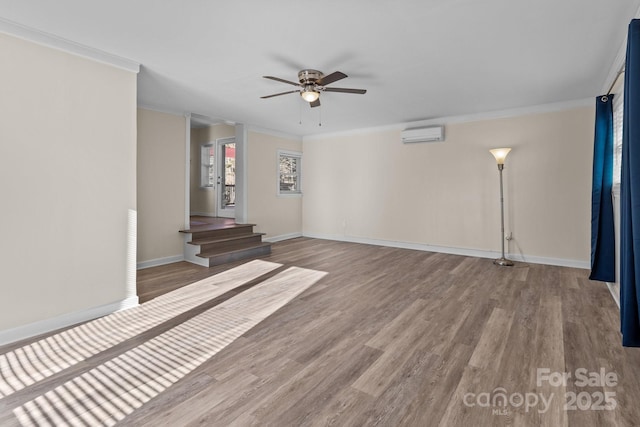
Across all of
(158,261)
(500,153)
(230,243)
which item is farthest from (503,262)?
(158,261)

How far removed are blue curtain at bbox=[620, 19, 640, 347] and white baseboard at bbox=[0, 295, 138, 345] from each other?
418 centimetres

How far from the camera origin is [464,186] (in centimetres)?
543

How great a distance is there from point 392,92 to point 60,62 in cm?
364

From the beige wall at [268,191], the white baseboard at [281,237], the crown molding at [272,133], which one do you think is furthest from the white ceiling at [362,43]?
the white baseboard at [281,237]

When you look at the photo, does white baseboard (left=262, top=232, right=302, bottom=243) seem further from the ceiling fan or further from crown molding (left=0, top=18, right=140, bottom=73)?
crown molding (left=0, top=18, right=140, bottom=73)

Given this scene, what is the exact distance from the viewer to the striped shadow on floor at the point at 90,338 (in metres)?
1.98

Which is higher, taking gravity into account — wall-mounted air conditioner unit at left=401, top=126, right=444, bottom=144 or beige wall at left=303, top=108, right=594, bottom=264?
wall-mounted air conditioner unit at left=401, top=126, right=444, bottom=144

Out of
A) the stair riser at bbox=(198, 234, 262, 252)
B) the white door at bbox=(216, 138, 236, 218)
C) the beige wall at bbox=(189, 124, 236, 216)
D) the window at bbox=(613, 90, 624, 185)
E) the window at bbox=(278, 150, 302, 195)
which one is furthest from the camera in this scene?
the beige wall at bbox=(189, 124, 236, 216)

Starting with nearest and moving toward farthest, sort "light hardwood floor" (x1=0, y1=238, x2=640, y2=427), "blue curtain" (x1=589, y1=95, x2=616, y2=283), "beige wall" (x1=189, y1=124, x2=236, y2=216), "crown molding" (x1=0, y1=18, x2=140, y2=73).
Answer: "light hardwood floor" (x1=0, y1=238, x2=640, y2=427) → "crown molding" (x1=0, y1=18, x2=140, y2=73) → "blue curtain" (x1=589, y1=95, x2=616, y2=283) → "beige wall" (x1=189, y1=124, x2=236, y2=216)

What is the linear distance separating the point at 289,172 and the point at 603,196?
5673 millimetres

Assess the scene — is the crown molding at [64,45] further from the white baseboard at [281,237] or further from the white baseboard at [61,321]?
the white baseboard at [281,237]

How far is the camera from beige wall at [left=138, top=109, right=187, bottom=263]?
15.5ft

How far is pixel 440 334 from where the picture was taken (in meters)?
2.49

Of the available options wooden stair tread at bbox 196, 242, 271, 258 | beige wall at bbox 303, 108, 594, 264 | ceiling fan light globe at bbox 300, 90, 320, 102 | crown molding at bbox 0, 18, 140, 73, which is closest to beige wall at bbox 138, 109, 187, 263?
wooden stair tread at bbox 196, 242, 271, 258
